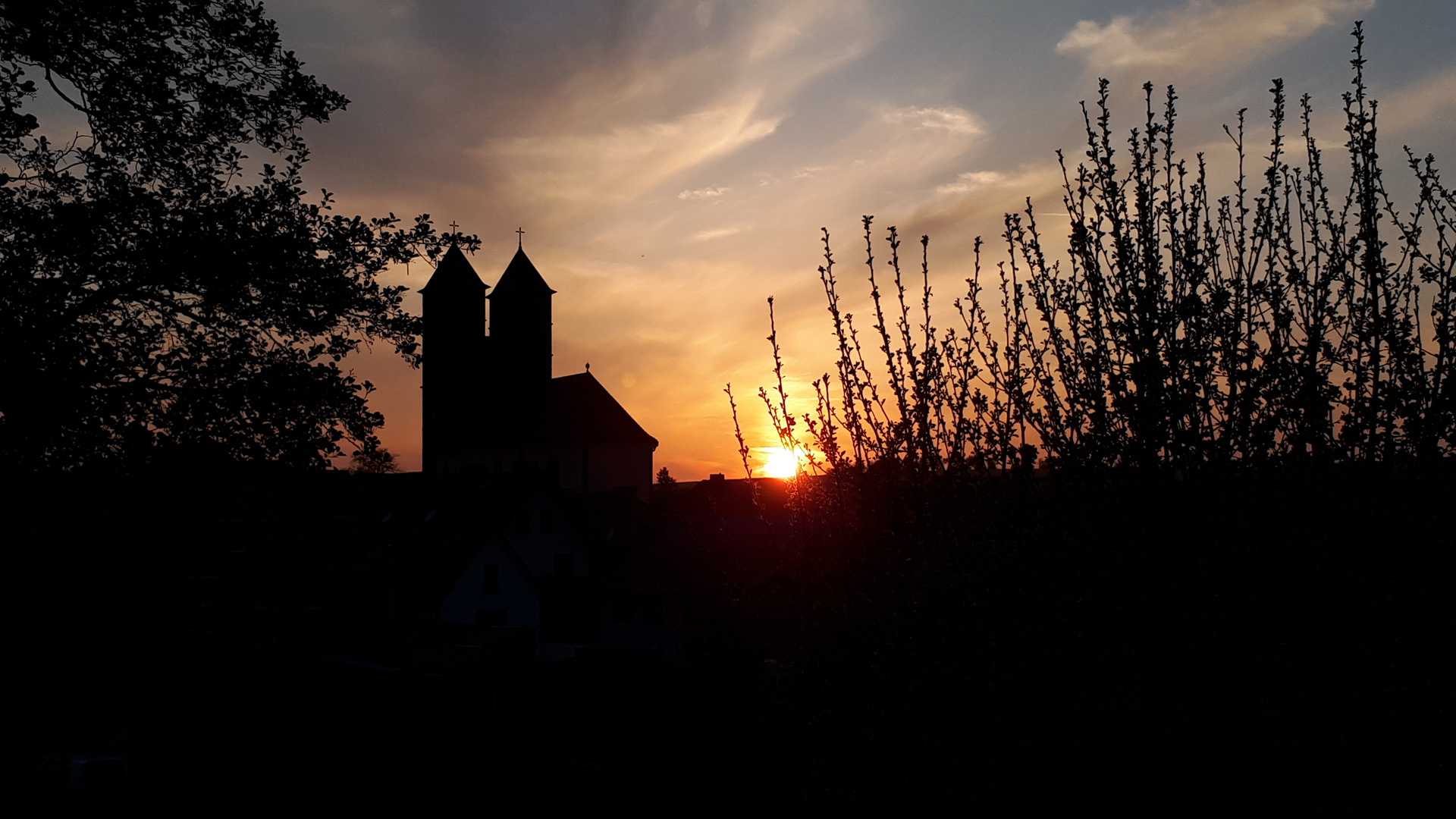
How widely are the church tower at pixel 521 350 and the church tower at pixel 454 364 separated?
48.0 inches

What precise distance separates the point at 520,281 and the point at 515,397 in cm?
898

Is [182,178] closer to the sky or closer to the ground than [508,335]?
closer to the ground

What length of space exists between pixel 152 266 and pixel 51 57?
206 cm

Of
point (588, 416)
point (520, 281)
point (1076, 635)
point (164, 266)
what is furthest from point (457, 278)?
point (1076, 635)

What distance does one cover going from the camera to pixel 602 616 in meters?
37.7

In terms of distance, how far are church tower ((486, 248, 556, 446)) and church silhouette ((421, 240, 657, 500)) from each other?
6 centimetres

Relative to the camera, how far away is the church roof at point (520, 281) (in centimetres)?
6919

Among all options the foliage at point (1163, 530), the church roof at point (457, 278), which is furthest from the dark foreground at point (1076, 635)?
the church roof at point (457, 278)

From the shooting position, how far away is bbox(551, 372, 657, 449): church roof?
7075 cm

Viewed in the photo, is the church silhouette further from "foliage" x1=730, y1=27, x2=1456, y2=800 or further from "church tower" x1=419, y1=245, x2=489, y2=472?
"foliage" x1=730, y1=27, x2=1456, y2=800

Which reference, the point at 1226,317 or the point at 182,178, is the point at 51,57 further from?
the point at 1226,317

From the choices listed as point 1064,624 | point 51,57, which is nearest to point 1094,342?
point 1064,624

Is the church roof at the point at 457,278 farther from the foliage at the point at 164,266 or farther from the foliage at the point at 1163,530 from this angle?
the foliage at the point at 1163,530

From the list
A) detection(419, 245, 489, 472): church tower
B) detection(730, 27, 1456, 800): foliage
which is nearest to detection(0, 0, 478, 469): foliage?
detection(730, 27, 1456, 800): foliage
